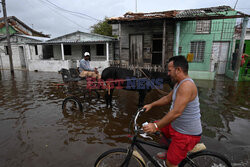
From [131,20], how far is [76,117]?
9.09 m

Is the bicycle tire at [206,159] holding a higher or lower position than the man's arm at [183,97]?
lower

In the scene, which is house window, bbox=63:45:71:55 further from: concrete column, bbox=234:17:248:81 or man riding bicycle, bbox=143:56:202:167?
man riding bicycle, bbox=143:56:202:167

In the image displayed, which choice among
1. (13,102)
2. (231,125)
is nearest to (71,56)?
(13,102)

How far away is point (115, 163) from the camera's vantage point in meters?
2.27

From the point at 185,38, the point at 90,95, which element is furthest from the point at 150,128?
A: the point at 185,38

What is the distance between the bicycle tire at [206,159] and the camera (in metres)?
1.96

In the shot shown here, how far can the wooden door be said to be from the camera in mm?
14094

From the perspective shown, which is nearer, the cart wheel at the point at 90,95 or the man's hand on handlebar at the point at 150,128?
the man's hand on handlebar at the point at 150,128

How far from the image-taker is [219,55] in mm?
13672

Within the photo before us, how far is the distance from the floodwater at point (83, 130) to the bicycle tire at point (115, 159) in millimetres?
898

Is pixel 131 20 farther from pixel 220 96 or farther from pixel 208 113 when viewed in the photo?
pixel 208 113

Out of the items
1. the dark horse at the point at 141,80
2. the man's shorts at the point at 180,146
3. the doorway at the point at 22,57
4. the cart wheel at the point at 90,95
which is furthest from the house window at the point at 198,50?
the doorway at the point at 22,57

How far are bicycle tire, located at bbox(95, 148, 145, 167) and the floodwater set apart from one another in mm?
898

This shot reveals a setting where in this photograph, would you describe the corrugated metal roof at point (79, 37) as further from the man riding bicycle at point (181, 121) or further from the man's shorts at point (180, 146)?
A: the man's shorts at point (180, 146)
